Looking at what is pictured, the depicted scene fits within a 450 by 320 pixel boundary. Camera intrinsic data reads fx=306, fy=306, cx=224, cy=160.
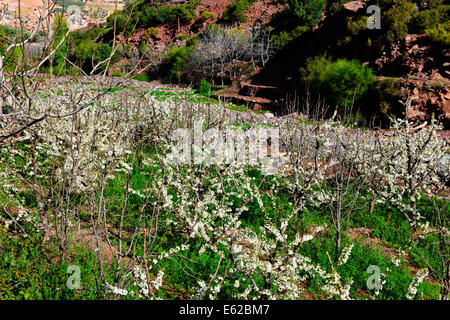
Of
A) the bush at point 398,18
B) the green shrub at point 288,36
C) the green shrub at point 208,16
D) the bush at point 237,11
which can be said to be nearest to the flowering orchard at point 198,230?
the bush at point 398,18

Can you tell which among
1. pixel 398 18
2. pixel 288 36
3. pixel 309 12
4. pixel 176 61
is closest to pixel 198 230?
pixel 398 18

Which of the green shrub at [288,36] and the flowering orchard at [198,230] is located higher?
the green shrub at [288,36]

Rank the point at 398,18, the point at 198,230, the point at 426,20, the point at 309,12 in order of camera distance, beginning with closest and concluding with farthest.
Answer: the point at 198,230
the point at 426,20
the point at 398,18
the point at 309,12

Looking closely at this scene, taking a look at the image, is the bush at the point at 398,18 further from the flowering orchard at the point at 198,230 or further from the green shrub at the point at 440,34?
Result: the flowering orchard at the point at 198,230

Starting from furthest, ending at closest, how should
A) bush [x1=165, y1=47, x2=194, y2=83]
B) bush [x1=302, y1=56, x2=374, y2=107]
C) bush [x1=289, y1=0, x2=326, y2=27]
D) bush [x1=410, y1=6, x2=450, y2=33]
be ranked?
bush [x1=165, y1=47, x2=194, y2=83]
bush [x1=289, y1=0, x2=326, y2=27]
bush [x1=410, y1=6, x2=450, y2=33]
bush [x1=302, y1=56, x2=374, y2=107]

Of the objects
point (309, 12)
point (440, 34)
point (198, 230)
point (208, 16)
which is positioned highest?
point (208, 16)

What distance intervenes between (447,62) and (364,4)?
984 cm

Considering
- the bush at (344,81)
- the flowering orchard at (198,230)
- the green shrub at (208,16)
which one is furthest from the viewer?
the green shrub at (208,16)

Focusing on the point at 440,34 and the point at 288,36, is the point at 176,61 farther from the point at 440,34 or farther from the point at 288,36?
the point at 440,34

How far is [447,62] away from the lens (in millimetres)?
19156

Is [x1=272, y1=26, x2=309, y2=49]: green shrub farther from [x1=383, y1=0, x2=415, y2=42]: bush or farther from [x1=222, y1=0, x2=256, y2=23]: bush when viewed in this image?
[x1=222, y1=0, x2=256, y2=23]: bush

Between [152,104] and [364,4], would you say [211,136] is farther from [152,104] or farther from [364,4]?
[364,4]

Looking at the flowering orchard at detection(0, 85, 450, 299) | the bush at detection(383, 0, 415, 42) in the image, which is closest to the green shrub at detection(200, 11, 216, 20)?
the bush at detection(383, 0, 415, 42)
